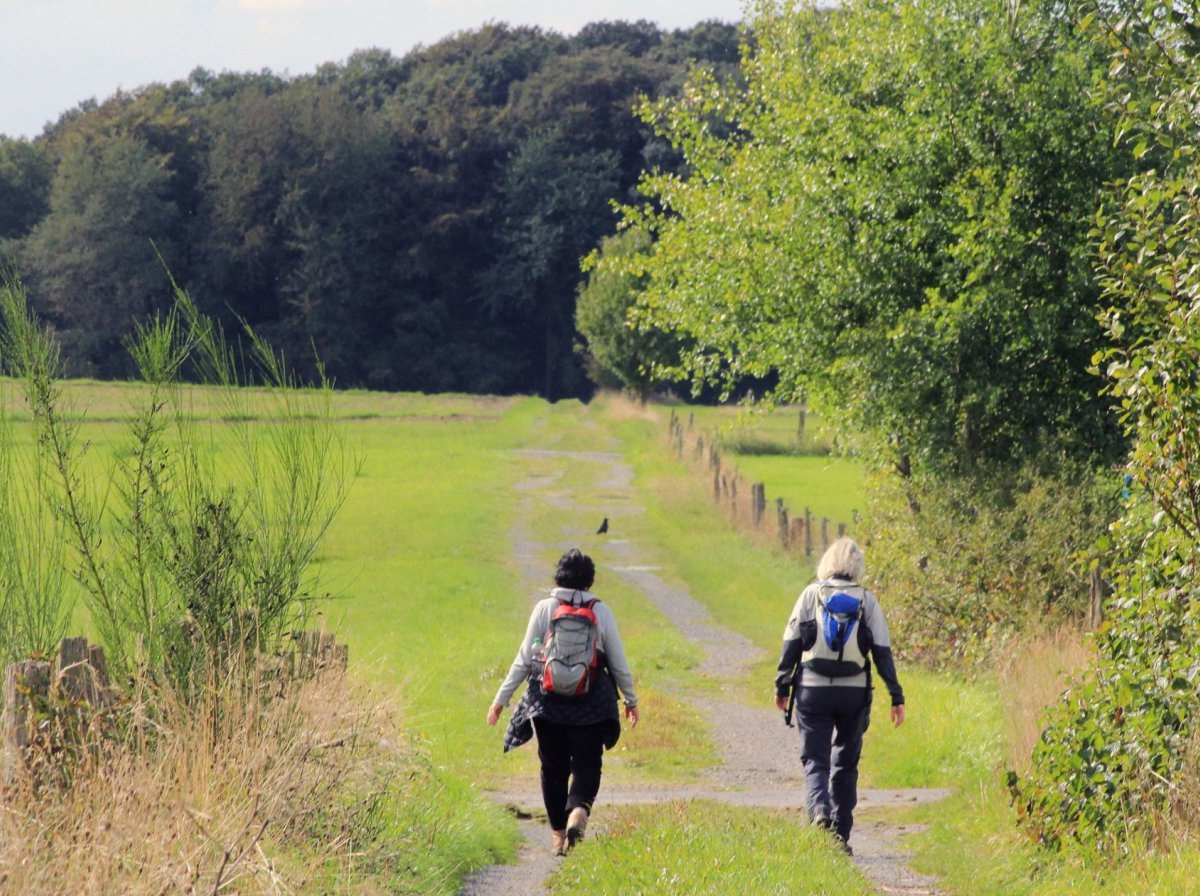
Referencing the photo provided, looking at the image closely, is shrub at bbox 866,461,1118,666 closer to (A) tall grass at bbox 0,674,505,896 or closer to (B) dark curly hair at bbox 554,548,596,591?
(B) dark curly hair at bbox 554,548,596,591

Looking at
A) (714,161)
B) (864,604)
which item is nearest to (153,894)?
(864,604)

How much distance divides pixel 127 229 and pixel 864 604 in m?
86.0

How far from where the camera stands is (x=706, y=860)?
26.9ft

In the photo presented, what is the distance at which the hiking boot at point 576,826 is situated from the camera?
9156 millimetres

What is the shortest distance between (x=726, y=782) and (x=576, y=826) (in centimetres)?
501

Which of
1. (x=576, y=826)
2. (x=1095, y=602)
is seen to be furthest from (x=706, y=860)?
(x=1095, y=602)

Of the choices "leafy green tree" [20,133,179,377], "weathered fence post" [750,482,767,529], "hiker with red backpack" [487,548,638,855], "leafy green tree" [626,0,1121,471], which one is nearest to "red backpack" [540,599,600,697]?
"hiker with red backpack" [487,548,638,855]

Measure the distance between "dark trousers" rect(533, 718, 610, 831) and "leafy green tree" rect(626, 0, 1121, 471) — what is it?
33.0 ft

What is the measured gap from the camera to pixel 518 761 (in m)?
14.7

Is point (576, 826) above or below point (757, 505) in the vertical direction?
above

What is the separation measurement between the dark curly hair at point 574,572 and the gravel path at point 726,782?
1505mm

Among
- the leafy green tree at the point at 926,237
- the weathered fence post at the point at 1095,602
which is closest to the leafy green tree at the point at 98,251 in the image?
the leafy green tree at the point at 926,237

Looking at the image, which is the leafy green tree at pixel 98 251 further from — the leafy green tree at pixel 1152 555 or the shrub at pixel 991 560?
the leafy green tree at pixel 1152 555

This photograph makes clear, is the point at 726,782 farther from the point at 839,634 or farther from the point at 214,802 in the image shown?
the point at 214,802
